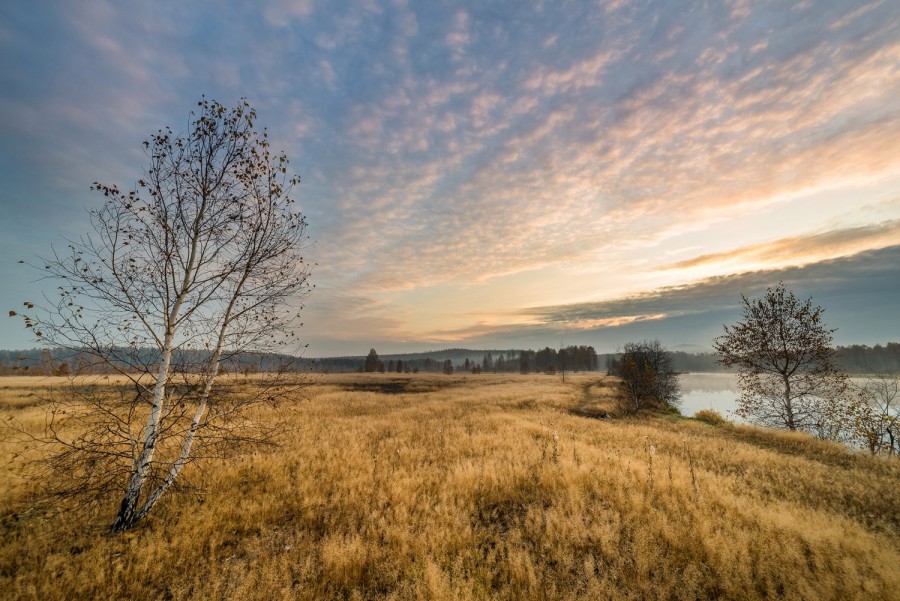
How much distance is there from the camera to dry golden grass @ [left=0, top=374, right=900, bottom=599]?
16.6 feet

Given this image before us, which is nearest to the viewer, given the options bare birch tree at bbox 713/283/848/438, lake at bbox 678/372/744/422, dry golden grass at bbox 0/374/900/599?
dry golden grass at bbox 0/374/900/599

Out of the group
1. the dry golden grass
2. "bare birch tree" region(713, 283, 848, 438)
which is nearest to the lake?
"bare birch tree" region(713, 283, 848, 438)

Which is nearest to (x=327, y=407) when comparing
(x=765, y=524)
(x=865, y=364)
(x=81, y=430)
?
(x=81, y=430)

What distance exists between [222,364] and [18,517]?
15.1 feet

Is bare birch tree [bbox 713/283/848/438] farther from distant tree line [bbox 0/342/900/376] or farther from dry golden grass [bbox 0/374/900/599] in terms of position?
dry golden grass [bbox 0/374/900/599]

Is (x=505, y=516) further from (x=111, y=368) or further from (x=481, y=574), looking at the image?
(x=111, y=368)

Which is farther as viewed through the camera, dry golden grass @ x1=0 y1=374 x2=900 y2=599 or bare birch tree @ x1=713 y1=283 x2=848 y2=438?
bare birch tree @ x1=713 y1=283 x2=848 y2=438

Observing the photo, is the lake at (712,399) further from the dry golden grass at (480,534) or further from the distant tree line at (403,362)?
the dry golden grass at (480,534)

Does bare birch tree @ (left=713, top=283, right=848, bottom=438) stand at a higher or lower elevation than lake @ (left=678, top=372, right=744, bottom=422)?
higher

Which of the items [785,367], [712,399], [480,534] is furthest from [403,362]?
[480,534]

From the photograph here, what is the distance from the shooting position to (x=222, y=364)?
7129 mm

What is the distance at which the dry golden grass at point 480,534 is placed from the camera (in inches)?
200

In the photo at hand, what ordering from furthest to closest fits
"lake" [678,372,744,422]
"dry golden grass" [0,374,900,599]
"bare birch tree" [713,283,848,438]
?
"lake" [678,372,744,422] → "bare birch tree" [713,283,848,438] → "dry golden grass" [0,374,900,599]

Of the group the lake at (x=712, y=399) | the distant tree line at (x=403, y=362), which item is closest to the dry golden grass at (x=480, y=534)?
the distant tree line at (x=403, y=362)
